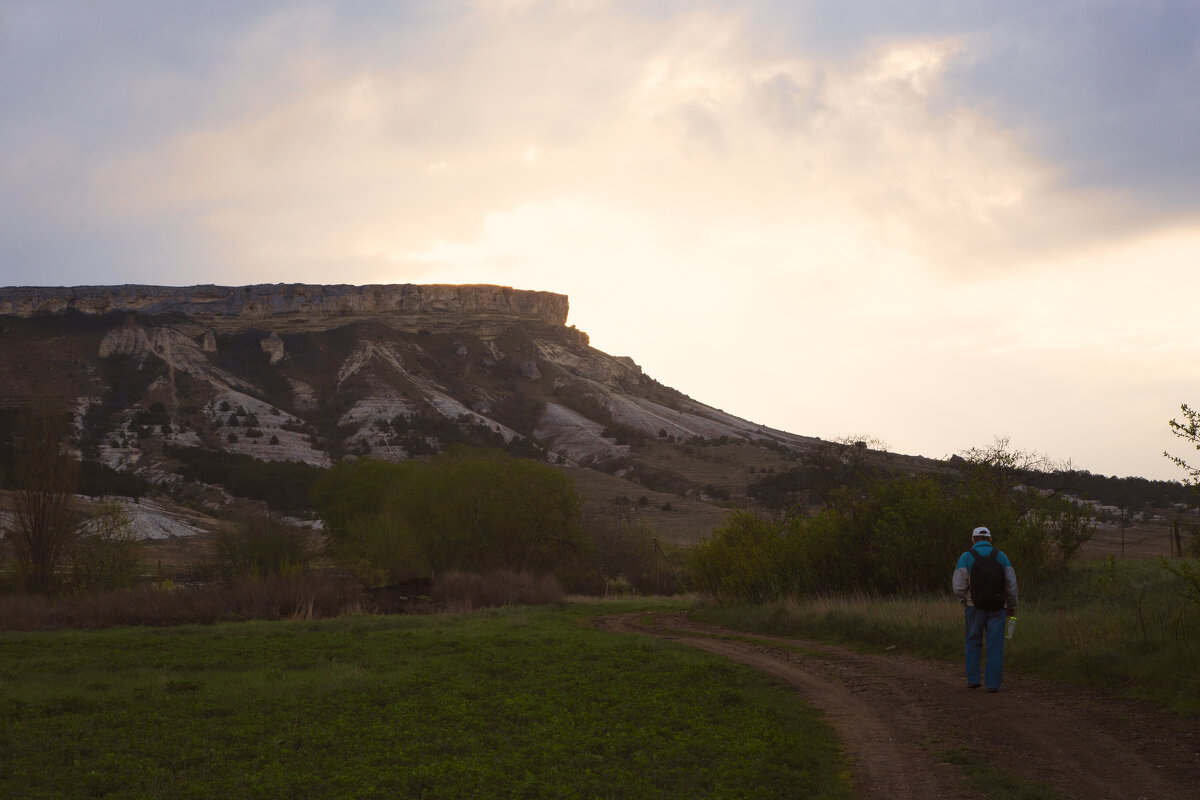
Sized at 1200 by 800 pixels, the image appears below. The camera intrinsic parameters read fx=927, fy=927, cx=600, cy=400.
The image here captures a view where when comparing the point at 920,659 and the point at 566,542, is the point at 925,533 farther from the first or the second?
the point at 566,542

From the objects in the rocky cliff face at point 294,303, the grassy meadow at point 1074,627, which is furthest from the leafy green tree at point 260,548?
the rocky cliff face at point 294,303

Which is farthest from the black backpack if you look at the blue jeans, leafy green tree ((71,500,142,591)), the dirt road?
leafy green tree ((71,500,142,591))

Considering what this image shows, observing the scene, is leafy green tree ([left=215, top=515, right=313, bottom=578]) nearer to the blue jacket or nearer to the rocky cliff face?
the blue jacket

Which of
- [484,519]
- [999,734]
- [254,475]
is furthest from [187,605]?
[254,475]

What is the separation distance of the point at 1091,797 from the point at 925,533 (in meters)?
13.8

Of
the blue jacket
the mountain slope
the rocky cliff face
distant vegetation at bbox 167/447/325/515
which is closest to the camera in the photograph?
the blue jacket

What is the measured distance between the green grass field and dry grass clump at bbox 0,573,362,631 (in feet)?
29.9

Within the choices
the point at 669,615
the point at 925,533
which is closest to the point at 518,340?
the point at 669,615

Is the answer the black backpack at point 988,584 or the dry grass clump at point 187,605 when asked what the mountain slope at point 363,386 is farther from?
the black backpack at point 988,584

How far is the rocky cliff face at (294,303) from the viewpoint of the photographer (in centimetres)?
12138

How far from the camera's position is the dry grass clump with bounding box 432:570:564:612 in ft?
109

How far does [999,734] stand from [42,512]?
3503cm

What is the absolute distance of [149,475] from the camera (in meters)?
82.4

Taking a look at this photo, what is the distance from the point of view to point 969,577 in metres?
11.8
